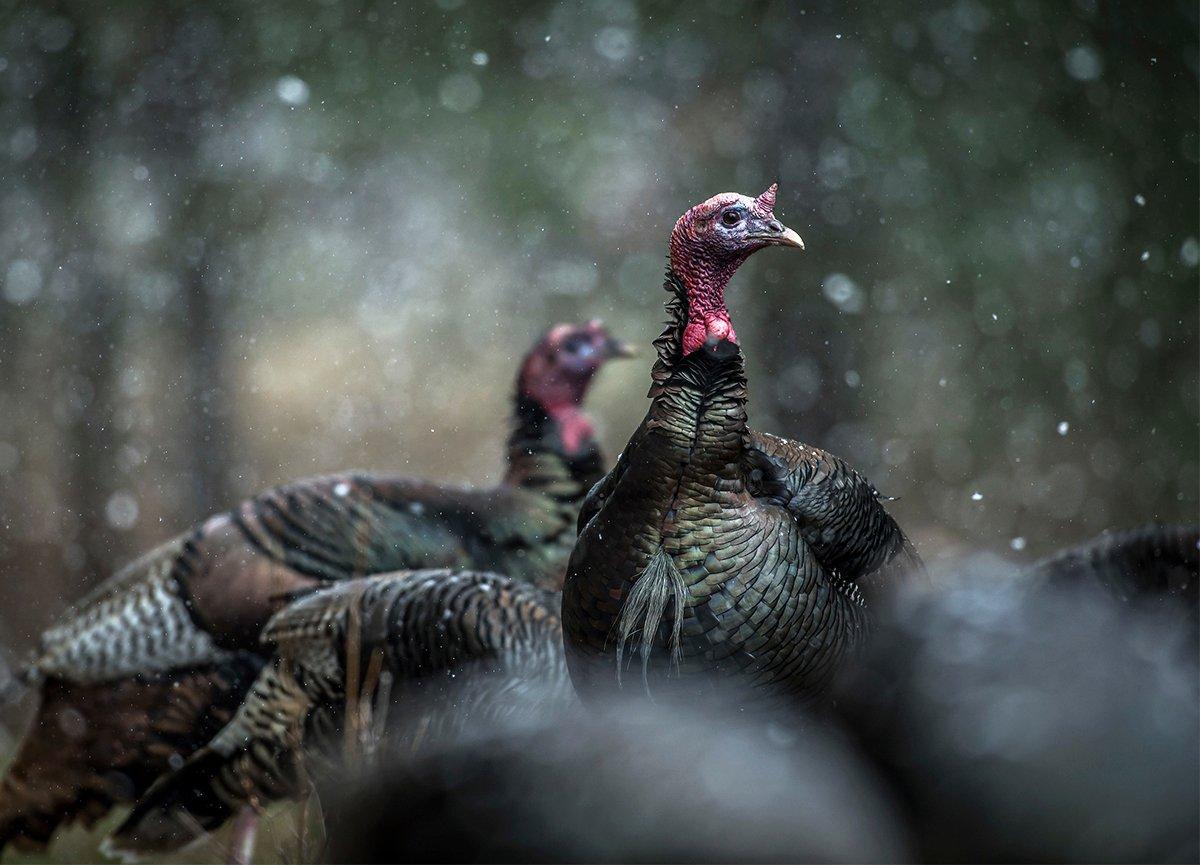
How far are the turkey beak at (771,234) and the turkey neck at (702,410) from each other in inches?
4.5

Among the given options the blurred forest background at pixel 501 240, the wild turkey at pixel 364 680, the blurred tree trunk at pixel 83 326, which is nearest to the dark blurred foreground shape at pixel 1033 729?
the wild turkey at pixel 364 680

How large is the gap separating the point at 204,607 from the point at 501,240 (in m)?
0.89

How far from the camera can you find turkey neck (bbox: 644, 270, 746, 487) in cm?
109

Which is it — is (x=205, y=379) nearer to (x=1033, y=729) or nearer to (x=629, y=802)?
(x=629, y=802)

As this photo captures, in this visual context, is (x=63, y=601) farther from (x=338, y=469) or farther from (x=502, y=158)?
(x=502, y=158)

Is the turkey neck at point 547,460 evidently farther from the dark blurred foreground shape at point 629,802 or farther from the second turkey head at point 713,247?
the dark blurred foreground shape at point 629,802

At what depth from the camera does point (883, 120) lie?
82.7 inches

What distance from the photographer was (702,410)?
3.62 feet

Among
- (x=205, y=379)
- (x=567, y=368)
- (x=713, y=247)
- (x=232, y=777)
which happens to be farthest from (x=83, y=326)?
(x=713, y=247)

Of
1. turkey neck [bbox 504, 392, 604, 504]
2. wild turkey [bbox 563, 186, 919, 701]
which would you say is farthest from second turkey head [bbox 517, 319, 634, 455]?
wild turkey [bbox 563, 186, 919, 701]

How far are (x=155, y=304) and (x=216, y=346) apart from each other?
5.4 inches

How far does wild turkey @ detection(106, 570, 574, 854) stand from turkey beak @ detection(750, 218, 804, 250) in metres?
0.56

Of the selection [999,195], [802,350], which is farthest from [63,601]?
[999,195]

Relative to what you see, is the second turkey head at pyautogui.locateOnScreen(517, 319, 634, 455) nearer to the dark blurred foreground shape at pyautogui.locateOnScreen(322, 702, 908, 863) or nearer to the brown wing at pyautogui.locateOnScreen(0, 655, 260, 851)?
the brown wing at pyautogui.locateOnScreen(0, 655, 260, 851)
